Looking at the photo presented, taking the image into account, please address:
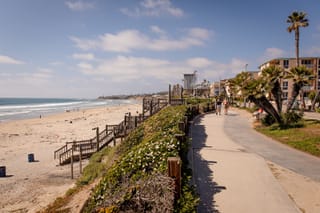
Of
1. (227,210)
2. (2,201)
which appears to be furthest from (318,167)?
(2,201)

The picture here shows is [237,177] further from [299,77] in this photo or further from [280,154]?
[299,77]

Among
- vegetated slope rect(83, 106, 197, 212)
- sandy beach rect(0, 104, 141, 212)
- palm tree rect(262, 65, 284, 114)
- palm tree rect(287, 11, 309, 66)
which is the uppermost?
palm tree rect(287, 11, 309, 66)

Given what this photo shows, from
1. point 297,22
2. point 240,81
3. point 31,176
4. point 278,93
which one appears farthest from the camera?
point 297,22

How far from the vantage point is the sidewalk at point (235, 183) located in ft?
18.0

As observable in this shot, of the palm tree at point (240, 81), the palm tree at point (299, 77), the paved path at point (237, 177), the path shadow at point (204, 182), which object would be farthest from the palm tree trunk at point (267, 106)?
the path shadow at point (204, 182)

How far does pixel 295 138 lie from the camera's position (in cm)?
1303

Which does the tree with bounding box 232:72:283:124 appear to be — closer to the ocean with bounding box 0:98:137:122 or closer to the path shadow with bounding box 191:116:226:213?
the path shadow with bounding box 191:116:226:213

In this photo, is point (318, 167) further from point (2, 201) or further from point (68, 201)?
point (2, 201)

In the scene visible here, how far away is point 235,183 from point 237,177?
0.51 m

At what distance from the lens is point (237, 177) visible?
7.25 metres

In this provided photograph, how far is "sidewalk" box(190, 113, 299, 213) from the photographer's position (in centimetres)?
549

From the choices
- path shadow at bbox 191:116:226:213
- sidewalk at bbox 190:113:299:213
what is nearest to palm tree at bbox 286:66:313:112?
sidewalk at bbox 190:113:299:213

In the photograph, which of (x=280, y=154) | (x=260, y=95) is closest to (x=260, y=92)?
(x=260, y=95)

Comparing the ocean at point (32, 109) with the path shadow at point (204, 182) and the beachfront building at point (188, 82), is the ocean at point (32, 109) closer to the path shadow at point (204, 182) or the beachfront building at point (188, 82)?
the beachfront building at point (188, 82)
